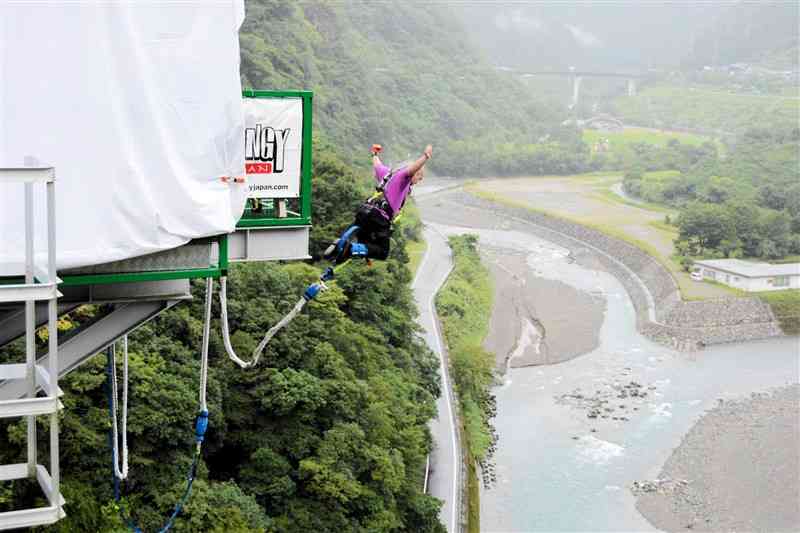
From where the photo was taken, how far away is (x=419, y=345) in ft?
121

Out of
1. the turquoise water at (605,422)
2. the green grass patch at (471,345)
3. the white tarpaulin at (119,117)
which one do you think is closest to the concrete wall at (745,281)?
the turquoise water at (605,422)

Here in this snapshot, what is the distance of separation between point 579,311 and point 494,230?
22.5 metres

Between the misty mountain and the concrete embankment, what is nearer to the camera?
the concrete embankment

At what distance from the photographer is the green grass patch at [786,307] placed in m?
54.0

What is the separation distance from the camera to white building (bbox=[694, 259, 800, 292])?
57441 mm

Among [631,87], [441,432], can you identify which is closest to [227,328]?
[441,432]

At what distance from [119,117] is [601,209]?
3136 inches

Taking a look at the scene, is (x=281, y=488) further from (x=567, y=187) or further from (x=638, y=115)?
(x=638, y=115)

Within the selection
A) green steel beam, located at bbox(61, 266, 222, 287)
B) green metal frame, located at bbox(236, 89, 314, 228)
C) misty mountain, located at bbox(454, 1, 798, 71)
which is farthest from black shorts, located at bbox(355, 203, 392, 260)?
misty mountain, located at bbox(454, 1, 798, 71)

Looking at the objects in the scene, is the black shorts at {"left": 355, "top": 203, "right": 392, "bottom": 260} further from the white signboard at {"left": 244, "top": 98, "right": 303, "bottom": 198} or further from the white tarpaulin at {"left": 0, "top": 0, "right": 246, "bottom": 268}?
the white tarpaulin at {"left": 0, "top": 0, "right": 246, "bottom": 268}

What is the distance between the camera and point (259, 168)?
32.1ft

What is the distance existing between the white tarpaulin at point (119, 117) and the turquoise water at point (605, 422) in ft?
75.0

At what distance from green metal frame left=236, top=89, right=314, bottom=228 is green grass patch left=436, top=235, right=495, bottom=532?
18922 mm

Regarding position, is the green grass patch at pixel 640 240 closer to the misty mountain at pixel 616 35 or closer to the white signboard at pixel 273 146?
the white signboard at pixel 273 146
